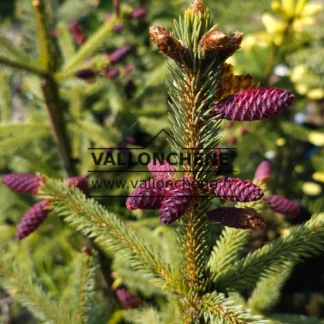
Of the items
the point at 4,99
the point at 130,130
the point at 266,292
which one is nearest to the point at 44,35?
the point at 130,130

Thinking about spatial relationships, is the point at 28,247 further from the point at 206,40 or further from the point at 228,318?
the point at 206,40

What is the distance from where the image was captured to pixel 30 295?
0.96 metres

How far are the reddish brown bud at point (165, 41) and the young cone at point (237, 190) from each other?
0.21 m

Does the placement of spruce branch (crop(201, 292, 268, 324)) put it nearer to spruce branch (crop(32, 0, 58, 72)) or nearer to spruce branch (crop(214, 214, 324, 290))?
spruce branch (crop(214, 214, 324, 290))

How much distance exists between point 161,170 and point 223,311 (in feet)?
0.86

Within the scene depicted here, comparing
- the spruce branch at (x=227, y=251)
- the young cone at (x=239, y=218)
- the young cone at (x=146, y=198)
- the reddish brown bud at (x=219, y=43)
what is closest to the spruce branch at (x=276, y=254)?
the spruce branch at (x=227, y=251)

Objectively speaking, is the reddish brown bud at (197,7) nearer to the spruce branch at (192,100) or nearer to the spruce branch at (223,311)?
the spruce branch at (192,100)

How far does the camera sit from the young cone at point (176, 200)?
1.78 ft

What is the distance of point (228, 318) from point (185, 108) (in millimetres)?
350

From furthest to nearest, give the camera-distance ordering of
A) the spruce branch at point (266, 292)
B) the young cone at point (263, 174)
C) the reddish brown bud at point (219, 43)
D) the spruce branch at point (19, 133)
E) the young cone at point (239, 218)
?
the spruce branch at point (19, 133), the spruce branch at point (266, 292), the young cone at point (263, 174), the young cone at point (239, 218), the reddish brown bud at point (219, 43)

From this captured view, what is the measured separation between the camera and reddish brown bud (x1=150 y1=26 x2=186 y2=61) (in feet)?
1.67

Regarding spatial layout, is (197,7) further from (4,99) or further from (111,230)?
(4,99)

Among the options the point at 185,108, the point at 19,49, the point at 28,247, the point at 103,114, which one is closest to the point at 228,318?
the point at 185,108

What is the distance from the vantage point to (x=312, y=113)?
10.4 feet
